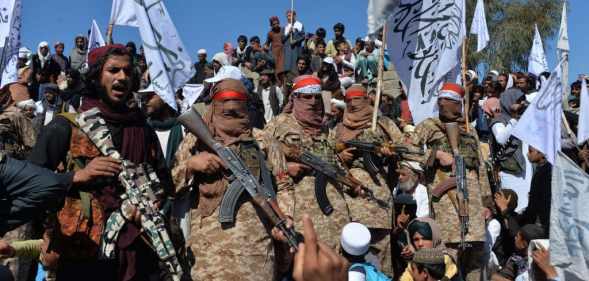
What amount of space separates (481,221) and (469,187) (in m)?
0.34

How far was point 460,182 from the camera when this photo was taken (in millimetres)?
7254

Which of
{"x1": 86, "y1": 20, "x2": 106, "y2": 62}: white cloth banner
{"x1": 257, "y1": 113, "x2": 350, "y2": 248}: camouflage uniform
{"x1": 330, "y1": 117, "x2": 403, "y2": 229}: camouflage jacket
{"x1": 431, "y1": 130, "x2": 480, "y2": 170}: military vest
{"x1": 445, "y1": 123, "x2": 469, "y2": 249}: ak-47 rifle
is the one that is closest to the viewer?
{"x1": 257, "y1": 113, "x2": 350, "y2": 248}: camouflage uniform

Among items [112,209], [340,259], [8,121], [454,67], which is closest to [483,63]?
[454,67]

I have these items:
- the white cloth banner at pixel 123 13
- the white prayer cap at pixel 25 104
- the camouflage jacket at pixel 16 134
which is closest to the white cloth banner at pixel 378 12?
the white cloth banner at pixel 123 13

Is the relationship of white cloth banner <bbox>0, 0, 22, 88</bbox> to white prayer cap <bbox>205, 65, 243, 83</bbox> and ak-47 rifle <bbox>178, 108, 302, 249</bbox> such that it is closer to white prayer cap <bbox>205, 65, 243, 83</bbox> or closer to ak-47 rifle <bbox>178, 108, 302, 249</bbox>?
white prayer cap <bbox>205, 65, 243, 83</bbox>

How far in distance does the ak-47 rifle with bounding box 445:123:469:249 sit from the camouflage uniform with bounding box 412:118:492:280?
0.15 feet

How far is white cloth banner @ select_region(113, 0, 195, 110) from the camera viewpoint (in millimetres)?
6223

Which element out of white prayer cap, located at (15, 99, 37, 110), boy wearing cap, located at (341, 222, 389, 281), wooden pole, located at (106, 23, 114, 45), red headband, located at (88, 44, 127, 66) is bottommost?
boy wearing cap, located at (341, 222, 389, 281)

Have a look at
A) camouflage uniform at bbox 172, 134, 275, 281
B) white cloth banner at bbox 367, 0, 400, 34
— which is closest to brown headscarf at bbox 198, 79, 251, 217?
camouflage uniform at bbox 172, 134, 275, 281

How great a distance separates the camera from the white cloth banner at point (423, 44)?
25.9 ft

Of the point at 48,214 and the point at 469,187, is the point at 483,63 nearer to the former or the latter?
the point at 469,187

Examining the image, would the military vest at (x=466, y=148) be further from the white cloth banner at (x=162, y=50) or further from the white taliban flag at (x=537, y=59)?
the white taliban flag at (x=537, y=59)

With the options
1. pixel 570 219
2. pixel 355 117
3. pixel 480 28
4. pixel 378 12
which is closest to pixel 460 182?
pixel 355 117

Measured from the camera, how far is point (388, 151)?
22.2ft
